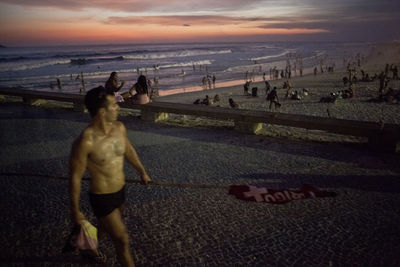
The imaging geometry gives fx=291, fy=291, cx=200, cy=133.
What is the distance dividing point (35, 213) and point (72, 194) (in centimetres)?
275

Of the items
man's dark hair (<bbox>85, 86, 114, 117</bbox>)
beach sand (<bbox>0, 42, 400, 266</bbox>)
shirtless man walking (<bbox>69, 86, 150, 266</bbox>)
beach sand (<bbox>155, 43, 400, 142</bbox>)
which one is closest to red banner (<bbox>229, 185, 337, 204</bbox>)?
beach sand (<bbox>0, 42, 400, 266</bbox>)

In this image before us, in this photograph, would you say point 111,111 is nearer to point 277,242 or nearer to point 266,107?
point 277,242

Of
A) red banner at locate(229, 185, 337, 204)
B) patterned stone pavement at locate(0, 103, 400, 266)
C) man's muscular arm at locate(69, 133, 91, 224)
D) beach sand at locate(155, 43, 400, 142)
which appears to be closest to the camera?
man's muscular arm at locate(69, 133, 91, 224)

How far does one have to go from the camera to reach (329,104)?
18.0 metres

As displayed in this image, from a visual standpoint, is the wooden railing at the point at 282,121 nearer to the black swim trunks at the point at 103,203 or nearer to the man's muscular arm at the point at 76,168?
the black swim trunks at the point at 103,203

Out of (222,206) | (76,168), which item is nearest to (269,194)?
(222,206)

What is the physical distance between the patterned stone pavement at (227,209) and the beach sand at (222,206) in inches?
0.7

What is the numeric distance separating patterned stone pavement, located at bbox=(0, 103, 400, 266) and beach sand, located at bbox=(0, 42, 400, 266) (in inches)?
0.7

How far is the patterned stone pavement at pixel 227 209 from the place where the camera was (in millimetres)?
3785

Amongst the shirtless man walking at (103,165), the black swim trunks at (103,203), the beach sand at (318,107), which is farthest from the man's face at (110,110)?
the beach sand at (318,107)

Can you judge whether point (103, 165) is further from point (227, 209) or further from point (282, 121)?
point (282, 121)

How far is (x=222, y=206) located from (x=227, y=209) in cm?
13

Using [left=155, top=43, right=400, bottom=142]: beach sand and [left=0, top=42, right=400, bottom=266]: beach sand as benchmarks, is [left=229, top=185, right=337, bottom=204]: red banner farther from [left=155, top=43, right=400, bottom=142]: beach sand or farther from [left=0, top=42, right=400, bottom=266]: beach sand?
[left=155, top=43, right=400, bottom=142]: beach sand

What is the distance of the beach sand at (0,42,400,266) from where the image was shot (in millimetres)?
3801
